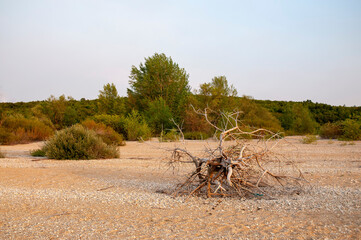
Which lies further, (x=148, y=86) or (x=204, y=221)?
(x=148, y=86)

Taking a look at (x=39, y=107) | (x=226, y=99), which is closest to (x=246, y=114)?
(x=226, y=99)

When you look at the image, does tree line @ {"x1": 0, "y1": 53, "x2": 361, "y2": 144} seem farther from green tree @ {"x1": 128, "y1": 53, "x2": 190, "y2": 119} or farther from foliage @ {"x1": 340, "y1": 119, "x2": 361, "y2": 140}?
foliage @ {"x1": 340, "y1": 119, "x2": 361, "y2": 140}

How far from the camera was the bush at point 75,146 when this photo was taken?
11906mm

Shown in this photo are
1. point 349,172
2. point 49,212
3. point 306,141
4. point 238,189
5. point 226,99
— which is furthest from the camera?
point 226,99


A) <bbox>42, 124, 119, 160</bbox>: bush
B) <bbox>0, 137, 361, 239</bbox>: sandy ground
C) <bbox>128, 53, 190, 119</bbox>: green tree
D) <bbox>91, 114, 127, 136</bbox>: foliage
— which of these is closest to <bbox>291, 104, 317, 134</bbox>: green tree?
<bbox>128, 53, 190, 119</bbox>: green tree

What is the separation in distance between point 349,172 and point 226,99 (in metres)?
24.6

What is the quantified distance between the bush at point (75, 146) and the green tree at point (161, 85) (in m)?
21.0

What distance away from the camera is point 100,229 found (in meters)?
4.17

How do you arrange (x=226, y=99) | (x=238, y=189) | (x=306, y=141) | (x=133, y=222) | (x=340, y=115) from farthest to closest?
(x=340, y=115) → (x=226, y=99) → (x=306, y=141) → (x=238, y=189) → (x=133, y=222)

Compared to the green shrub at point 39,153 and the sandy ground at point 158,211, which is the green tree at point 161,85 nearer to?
the green shrub at point 39,153

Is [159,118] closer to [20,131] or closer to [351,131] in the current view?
[20,131]

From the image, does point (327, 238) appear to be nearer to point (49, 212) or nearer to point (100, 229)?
point (100, 229)

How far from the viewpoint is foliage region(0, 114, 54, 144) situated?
1839 centimetres

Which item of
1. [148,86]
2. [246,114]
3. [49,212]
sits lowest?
[49,212]
